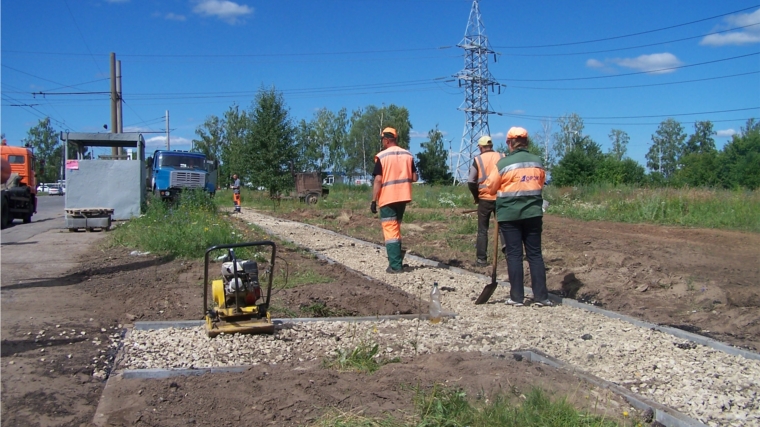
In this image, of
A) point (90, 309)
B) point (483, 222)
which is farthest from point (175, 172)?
point (90, 309)

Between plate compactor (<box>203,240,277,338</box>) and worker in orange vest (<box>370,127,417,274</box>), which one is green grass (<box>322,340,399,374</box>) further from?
worker in orange vest (<box>370,127,417,274</box>)

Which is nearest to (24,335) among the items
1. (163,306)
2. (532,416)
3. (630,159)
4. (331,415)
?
(163,306)

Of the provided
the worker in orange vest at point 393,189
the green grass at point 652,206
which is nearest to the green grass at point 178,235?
the worker in orange vest at point 393,189

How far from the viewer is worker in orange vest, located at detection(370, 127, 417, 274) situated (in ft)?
29.5

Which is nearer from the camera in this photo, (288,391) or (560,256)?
(288,391)

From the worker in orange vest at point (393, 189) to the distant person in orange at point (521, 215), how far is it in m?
2.14

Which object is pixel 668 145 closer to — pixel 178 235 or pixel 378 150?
pixel 378 150

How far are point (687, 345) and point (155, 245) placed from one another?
866 cm

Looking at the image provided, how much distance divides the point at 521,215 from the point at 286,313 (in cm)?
272

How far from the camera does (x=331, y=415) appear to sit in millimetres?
3611

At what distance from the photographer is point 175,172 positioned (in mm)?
26641

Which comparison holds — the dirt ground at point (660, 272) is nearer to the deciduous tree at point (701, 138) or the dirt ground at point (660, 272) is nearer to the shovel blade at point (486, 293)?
the shovel blade at point (486, 293)

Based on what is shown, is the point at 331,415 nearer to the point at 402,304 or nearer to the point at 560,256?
the point at 402,304

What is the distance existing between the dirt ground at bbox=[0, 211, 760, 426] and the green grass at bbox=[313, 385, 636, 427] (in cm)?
15
